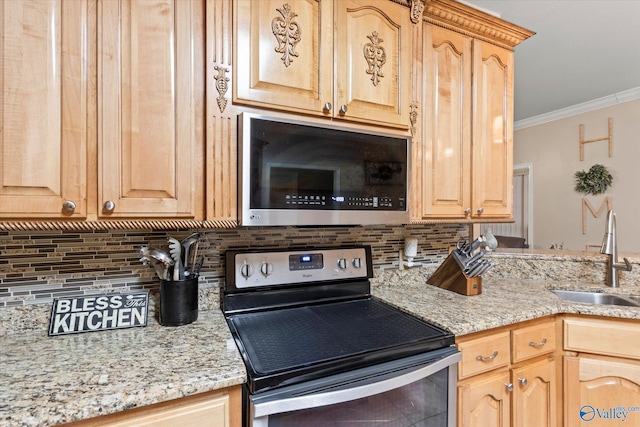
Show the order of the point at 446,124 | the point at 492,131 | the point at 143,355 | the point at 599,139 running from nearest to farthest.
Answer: the point at 143,355 → the point at 446,124 → the point at 492,131 → the point at 599,139

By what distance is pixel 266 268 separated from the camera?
4.47ft

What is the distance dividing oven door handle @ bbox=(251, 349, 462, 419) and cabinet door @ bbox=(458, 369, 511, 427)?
25 cm

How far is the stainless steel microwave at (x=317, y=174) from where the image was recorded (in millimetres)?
1084

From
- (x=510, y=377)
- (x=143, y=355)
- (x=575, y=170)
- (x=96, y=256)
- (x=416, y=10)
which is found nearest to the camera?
(x=143, y=355)

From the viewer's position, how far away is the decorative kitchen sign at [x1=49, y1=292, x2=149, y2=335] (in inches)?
42.7

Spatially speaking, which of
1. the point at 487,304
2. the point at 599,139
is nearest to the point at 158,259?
the point at 487,304

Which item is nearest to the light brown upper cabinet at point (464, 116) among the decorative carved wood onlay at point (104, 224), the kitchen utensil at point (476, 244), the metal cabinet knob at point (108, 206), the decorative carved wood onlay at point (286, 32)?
the kitchen utensil at point (476, 244)

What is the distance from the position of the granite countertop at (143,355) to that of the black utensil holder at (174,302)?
33mm

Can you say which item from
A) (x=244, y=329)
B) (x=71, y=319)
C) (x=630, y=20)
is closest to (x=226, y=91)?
(x=244, y=329)

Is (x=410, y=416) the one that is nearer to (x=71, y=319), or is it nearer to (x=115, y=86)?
(x=71, y=319)

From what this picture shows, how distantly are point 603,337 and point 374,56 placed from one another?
1.55m

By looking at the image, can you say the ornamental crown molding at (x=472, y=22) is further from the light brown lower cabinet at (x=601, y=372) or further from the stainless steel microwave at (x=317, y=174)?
the light brown lower cabinet at (x=601, y=372)

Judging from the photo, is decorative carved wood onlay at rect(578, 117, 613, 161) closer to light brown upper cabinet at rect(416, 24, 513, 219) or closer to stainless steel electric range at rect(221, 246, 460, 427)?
light brown upper cabinet at rect(416, 24, 513, 219)

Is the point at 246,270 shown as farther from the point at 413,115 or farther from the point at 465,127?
the point at 465,127
